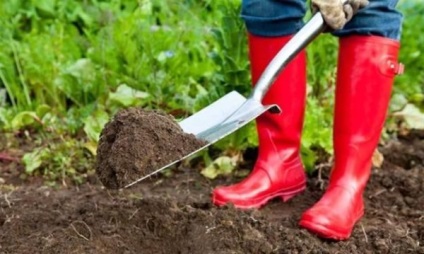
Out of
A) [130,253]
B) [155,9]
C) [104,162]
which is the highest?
[104,162]

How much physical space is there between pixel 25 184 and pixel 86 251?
Answer: 2.88ft

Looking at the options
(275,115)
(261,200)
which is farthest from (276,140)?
(261,200)

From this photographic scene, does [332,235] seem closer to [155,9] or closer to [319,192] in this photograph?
[319,192]

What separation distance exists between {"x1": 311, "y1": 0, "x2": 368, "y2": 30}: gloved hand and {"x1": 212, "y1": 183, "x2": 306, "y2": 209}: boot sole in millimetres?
642

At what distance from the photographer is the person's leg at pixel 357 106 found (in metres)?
2.74

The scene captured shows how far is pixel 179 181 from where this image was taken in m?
3.32

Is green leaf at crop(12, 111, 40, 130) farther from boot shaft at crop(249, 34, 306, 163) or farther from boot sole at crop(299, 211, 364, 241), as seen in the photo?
boot sole at crop(299, 211, 364, 241)

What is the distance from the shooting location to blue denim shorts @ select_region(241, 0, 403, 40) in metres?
2.73

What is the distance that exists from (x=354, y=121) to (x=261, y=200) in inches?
16.3

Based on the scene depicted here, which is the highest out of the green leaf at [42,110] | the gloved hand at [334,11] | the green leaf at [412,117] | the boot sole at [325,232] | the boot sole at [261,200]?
the gloved hand at [334,11]

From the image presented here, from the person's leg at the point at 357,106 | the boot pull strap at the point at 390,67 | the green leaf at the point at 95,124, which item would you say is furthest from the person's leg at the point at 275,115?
the green leaf at the point at 95,124

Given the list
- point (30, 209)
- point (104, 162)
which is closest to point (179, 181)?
point (30, 209)

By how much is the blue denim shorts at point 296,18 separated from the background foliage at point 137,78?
0.42 m

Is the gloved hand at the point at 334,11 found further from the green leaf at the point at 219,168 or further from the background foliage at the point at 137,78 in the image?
the green leaf at the point at 219,168
